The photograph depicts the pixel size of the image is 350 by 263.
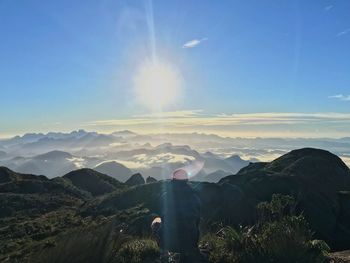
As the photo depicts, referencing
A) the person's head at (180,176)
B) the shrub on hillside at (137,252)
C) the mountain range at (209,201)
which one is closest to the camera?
the shrub on hillside at (137,252)

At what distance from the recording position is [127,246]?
40.1 ft

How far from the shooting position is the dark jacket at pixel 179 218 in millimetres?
13758

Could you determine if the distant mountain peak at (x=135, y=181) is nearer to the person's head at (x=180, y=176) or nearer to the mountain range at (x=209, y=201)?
the mountain range at (x=209, y=201)

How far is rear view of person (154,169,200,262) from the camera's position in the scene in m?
13.7

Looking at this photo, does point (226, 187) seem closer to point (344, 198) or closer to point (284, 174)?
point (284, 174)

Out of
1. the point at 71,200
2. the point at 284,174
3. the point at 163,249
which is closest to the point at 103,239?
the point at 163,249

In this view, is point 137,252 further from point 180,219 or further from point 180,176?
point 180,176

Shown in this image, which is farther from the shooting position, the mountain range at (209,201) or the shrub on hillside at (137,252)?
the mountain range at (209,201)

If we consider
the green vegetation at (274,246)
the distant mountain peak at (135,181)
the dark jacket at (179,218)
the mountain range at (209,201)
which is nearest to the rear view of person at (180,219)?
the dark jacket at (179,218)

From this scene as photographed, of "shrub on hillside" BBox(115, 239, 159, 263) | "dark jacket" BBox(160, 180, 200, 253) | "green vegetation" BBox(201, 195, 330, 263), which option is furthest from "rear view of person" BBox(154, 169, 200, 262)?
"green vegetation" BBox(201, 195, 330, 263)

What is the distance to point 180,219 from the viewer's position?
1409 cm

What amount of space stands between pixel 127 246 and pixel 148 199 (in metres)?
35.9

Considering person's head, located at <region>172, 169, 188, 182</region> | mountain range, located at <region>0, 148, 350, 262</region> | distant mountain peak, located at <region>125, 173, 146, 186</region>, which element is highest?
person's head, located at <region>172, 169, 188, 182</region>

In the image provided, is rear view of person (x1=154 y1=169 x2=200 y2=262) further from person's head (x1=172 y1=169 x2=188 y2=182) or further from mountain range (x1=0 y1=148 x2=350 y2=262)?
mountain range (x1=0 y1=148 x2=350 y2=262)
